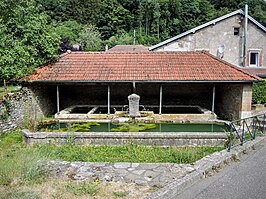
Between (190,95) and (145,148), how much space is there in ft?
31.5

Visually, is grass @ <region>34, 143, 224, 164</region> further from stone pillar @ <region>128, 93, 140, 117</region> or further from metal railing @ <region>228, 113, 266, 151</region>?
stone pillar @ <region>128, 93, 140, 117</region>

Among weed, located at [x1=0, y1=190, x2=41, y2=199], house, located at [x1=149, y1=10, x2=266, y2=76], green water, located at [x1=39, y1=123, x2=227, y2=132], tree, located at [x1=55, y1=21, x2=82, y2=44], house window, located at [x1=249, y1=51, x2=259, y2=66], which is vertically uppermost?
tree, located at [x1=55, y1=21, x2=82, y2=44]

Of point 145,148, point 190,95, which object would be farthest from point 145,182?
point 190,95

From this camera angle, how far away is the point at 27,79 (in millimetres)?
14000

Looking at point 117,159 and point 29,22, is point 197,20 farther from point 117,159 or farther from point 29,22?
point 117,159

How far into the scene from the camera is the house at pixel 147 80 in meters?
14.1

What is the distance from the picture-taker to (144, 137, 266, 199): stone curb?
212 inches

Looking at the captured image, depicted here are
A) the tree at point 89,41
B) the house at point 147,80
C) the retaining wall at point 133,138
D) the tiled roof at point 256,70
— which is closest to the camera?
the retaining wall at point 133,138

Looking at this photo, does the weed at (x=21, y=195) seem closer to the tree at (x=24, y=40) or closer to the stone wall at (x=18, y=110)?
the stone wall at (x=18, y=110)

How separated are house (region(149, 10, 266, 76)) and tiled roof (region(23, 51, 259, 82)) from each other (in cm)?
485

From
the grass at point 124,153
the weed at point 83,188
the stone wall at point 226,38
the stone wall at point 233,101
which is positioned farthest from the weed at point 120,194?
the stone wall at point 226,38

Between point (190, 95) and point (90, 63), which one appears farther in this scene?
point (190, 95)

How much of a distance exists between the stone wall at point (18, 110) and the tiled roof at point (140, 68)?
1.26 metres

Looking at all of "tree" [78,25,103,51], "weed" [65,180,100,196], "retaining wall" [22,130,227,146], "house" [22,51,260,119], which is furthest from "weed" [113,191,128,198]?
"tree" [78,25,103,51]
